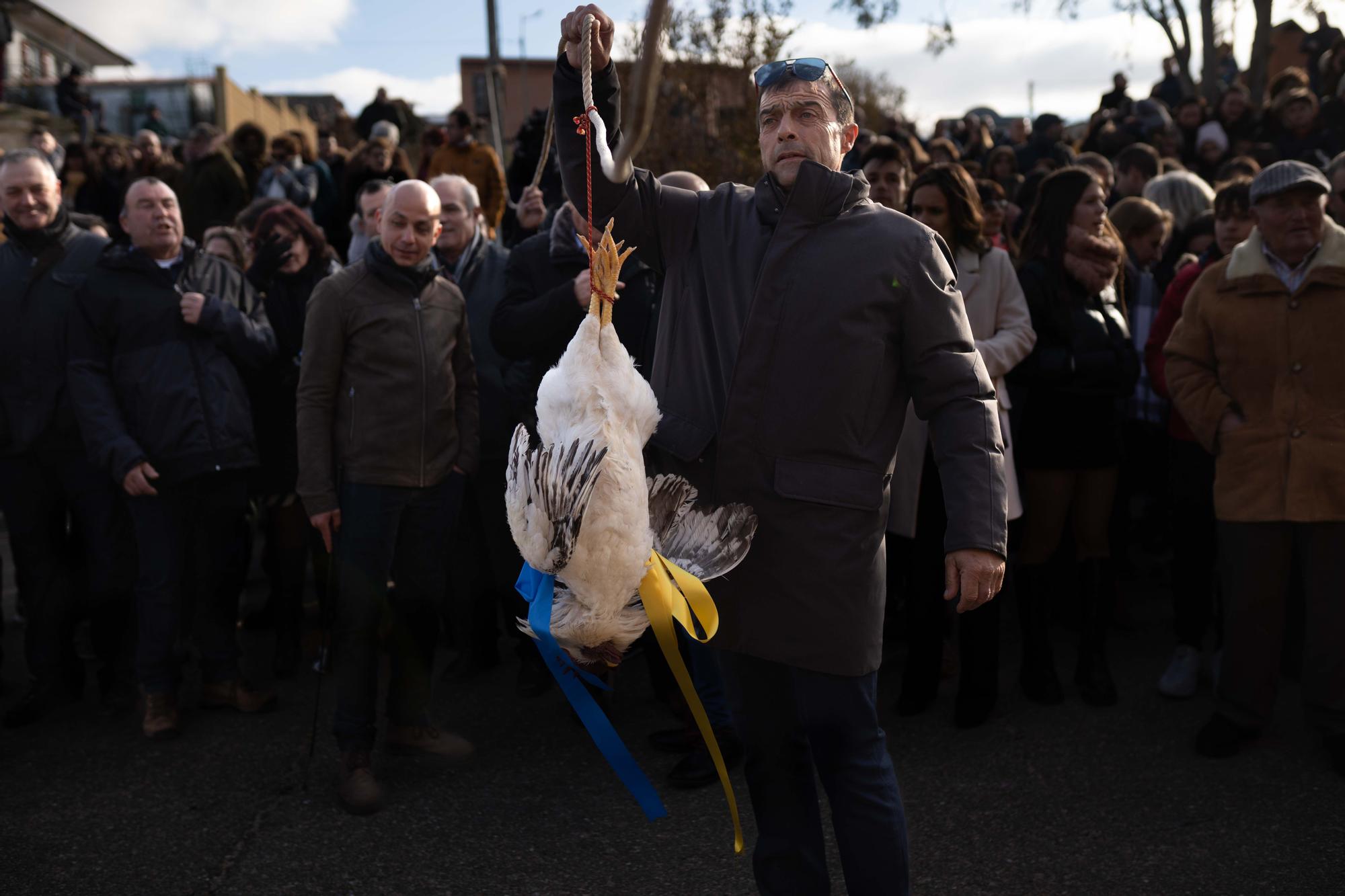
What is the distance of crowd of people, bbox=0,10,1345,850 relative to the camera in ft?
13.7

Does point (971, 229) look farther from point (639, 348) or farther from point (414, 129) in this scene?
point (414, 129)

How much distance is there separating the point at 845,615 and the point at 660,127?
25.8ft

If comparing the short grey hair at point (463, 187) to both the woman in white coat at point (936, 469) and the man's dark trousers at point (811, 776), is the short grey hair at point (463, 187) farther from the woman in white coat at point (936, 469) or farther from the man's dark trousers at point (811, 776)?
the man's dark trousers at point (811, 776)

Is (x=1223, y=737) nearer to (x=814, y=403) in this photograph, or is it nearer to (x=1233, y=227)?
(x=1233, y=227)

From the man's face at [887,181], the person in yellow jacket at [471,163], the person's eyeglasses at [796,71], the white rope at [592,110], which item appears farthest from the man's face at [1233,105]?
the white rope at [592,110]

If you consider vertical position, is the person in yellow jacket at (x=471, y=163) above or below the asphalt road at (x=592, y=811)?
above

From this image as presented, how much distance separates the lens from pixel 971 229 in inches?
181

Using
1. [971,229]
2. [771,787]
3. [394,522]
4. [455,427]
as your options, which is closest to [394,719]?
[394,522]

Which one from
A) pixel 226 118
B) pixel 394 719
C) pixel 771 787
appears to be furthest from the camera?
pixel 226 118

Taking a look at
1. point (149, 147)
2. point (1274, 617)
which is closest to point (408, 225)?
point (1274, 617)

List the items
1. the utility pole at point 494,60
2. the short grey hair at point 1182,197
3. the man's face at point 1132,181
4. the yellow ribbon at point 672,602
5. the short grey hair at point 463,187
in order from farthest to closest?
1. the utility pole at point 494,60
2. the man's face at point 1132,181
3. the short grey hair at point 1182,197
4. the short grey hair at point 463,187
5. the yellow ribbon at point 672,602

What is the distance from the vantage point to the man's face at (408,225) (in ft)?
13.9

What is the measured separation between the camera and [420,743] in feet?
14.6

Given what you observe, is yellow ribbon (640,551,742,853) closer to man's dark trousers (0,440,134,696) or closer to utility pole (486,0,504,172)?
man's dark trousers (0,440,134,696)
